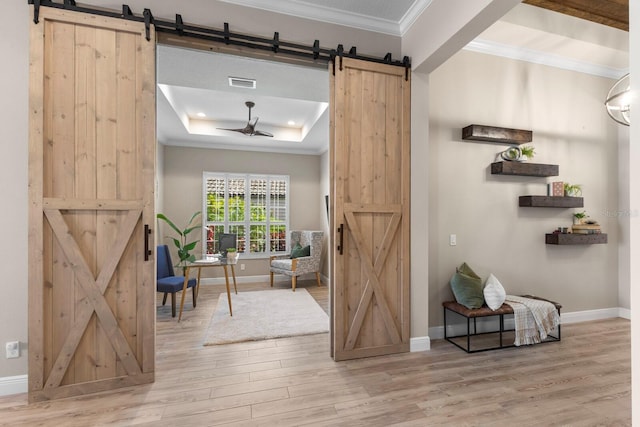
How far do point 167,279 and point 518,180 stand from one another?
459cm

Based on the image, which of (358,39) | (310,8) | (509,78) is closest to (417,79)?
(358,39)

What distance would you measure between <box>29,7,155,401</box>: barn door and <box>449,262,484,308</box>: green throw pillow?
2816 millimetres

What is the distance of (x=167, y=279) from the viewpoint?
405 centimetres

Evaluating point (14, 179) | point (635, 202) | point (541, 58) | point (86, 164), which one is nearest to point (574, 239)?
point (541, 58)

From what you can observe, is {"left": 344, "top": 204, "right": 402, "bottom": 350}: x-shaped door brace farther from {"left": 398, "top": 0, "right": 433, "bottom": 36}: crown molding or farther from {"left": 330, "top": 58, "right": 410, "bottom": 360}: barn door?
{"left": 398, "top": 0, "right": 433, "bottom": 36}: crown molding

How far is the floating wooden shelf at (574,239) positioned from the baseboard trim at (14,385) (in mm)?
5160

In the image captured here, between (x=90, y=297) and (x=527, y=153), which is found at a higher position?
(x=527, y=153)

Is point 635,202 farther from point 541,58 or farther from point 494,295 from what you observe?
point 541,58

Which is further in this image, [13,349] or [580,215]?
[580,215]

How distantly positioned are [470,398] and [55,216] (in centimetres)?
321

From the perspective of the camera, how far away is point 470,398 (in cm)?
215

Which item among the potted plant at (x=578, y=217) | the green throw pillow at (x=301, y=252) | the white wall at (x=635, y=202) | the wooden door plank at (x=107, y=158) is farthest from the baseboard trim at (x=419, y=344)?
the green throw pillow at (x=301, y=252)

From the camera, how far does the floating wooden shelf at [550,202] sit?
3455 mm

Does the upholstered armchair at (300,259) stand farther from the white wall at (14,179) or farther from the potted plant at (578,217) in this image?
the potted plant at (578,217)
